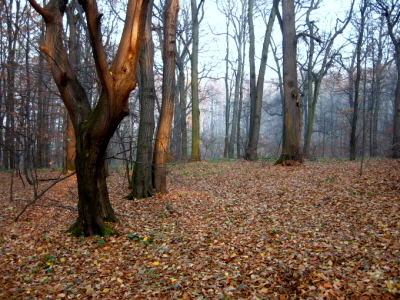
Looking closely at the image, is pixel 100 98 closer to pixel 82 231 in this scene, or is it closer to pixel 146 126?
pixel 82 231

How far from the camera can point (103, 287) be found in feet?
13.8

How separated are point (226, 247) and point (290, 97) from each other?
28.0 ft

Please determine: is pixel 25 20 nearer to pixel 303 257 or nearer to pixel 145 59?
pixel 145 59

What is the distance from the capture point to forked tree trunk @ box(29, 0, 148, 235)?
15.9 ft

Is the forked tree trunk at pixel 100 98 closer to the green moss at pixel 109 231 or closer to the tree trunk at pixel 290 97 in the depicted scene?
the green moss at pixel 109 231

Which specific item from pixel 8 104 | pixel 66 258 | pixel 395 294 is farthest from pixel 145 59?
pixel 8 104

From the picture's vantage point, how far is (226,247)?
5.28 m

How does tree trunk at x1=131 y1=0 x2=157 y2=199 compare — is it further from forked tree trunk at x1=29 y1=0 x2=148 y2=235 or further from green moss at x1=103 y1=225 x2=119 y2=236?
green moss at x1=103 y1=225 x2=119 y2=236

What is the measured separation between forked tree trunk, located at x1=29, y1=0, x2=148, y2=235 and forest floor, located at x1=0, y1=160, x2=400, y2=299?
2.18ft

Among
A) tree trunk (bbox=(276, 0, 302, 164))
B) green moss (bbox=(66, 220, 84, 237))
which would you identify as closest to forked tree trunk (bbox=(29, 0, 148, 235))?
green moss (bbox=(66, 220, 84, 237))

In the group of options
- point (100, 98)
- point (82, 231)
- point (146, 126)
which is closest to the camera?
point (100, 98)

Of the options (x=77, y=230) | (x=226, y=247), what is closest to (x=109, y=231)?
(x=77, y=230)

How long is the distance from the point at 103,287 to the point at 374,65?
2479 cm

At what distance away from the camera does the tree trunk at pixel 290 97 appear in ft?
40.0
